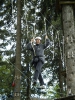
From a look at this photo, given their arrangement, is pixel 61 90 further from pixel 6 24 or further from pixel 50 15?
pixel 50 15

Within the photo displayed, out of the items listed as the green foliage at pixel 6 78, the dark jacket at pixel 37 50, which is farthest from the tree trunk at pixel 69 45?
the green foliage at pixel 6 78

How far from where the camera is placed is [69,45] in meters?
5.74

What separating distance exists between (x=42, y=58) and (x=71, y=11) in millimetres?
1539

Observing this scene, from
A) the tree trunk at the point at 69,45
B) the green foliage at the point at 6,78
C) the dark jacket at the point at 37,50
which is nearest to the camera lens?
the tree trunk at the point at 69,45

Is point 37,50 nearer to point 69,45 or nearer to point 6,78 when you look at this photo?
point 69,45

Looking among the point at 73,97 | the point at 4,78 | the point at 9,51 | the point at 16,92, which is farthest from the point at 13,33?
the point at 73,97

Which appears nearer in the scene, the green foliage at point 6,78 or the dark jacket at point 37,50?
the dark jacket at point 37,50

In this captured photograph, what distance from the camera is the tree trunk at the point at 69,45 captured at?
5.34 metres

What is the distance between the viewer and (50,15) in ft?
31.1

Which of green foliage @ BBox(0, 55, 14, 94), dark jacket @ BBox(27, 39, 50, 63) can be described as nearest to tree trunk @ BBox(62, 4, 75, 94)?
dark jacket @ BBox(27, 39, 50, 63)

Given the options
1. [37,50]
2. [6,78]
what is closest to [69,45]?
[37,50]

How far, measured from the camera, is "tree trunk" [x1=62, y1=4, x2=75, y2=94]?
5.34 metres

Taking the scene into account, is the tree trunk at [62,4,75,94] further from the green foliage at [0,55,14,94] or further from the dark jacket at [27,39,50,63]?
the green foliage at [0,55,14,94]

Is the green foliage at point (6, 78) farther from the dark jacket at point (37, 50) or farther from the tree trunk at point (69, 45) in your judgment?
the tree trunk at point (69, 45)
